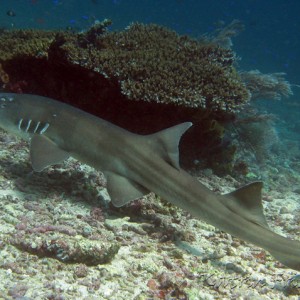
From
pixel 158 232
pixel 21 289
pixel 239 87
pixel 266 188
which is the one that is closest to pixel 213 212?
pixel 158 232

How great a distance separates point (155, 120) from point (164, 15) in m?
134

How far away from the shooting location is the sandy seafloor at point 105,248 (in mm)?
3547

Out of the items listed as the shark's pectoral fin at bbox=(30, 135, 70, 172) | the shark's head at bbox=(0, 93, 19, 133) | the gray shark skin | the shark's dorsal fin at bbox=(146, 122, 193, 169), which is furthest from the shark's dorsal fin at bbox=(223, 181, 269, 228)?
the shark's head at bbox=(0, 93, 19, 133)

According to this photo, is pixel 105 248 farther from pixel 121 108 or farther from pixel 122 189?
pixel 121 108

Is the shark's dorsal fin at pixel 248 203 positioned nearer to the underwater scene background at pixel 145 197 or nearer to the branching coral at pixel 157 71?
the underwater scene background at pixel 145 197

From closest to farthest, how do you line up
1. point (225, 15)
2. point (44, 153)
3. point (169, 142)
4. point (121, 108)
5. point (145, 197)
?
point (169, 142)
point (44, 153)
point (145, 197)
point (121, 108)
point (225, 15)

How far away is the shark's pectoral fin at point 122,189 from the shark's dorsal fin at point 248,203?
46.9 inches

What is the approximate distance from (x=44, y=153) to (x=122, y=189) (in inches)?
48.5

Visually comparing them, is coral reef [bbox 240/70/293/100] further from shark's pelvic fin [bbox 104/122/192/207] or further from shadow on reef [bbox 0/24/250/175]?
shark's pelvic fin [bbox 104/122/192/207]

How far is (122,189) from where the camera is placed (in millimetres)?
4637

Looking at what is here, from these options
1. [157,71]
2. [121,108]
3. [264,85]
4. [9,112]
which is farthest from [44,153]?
[264,85]

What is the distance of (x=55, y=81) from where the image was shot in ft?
24.4

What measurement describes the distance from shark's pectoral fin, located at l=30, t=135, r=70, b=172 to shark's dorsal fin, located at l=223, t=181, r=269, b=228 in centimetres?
241

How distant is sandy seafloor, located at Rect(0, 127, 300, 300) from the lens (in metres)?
3.55
